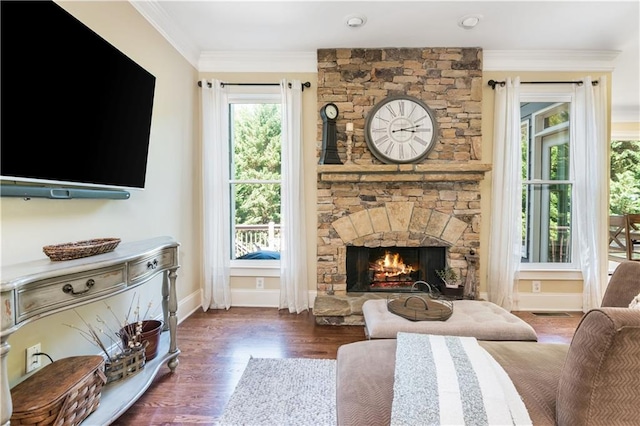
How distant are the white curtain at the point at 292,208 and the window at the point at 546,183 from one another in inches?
99.2

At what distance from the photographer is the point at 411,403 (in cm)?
104

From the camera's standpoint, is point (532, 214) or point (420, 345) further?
point (532, 214)

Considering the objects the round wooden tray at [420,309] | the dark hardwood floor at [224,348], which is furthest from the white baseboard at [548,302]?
the round wooden tray at [420,309]

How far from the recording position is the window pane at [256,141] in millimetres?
3441

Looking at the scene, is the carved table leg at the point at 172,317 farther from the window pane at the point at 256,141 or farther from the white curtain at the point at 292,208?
the window pane at the point at 256,141

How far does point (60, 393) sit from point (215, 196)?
219 centimetres

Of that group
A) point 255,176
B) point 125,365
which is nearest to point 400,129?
point 255,176

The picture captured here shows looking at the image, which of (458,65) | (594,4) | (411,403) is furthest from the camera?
(458,65)

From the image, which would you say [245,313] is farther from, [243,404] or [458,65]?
[458,65]

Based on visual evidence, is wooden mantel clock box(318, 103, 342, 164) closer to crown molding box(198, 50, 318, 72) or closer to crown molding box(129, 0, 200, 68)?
crown molding box(198, 50, 318, 72)

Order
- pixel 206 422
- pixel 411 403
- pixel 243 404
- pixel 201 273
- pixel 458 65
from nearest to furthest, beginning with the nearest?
1. pixel 411 403
2. pixel 206 422
3. pixel 243 404
4. pixel 458 65
5. pixel 201 273

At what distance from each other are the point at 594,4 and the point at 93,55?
3660mm

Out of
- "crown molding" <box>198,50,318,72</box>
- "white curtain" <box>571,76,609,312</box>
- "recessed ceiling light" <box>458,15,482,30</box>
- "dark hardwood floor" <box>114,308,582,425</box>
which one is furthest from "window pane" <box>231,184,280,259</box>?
"white curtain" <box>571,76,609,312</box>

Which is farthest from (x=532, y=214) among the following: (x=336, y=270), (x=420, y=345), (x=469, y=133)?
(x=420, y=345)
